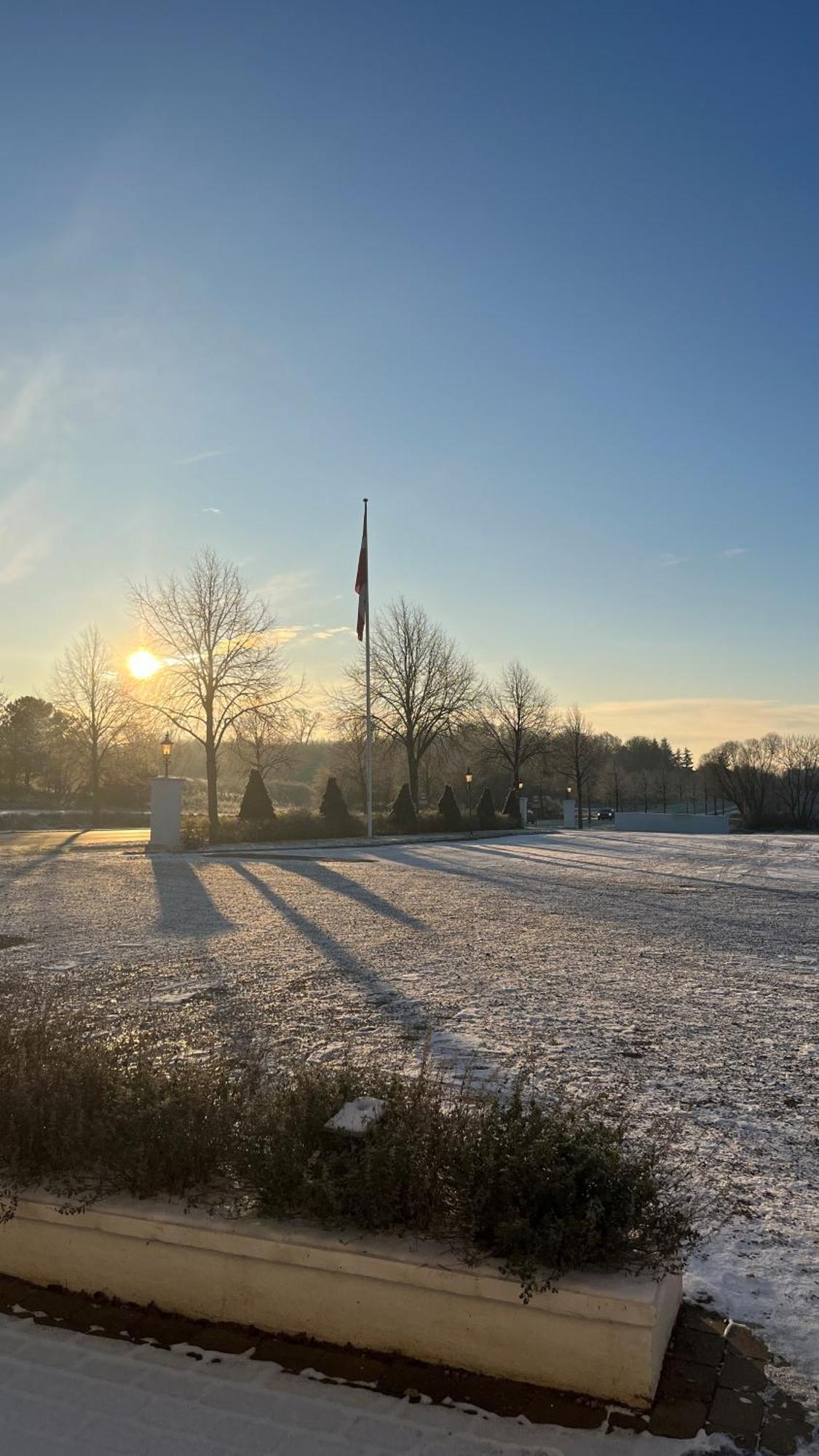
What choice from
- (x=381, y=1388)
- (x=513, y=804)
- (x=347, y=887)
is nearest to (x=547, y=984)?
(x=381, y=1388)

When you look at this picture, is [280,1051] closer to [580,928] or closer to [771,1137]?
[771,1137]

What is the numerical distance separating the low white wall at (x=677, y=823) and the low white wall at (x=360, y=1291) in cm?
4607

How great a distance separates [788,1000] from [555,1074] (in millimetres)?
2917

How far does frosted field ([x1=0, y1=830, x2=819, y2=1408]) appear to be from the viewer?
3934 mm

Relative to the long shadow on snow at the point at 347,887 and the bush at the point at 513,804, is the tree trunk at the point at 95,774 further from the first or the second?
the bush at the point at 513,804

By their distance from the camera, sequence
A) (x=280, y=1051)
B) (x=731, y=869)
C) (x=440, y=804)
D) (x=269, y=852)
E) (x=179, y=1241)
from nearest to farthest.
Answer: (x=179, y=1241) < (x=280, y=1051) < (x=731, y=869) < (x=269, y=852) < (x=440, y=804)

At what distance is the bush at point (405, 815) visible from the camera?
112 feet

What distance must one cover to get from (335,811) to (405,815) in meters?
3.83

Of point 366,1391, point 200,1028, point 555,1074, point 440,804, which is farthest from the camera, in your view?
point 440,804

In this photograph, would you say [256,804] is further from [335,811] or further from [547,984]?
[547,984]

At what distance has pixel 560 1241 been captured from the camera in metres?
2.61

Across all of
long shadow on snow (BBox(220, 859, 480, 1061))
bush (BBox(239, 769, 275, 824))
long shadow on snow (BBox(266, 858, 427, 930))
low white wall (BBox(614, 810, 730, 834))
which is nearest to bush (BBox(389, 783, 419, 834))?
bush (BBox(239, 769, 275, 824))

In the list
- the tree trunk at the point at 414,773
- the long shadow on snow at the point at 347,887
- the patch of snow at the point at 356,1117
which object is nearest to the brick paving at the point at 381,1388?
the patch of snow at the point at 356,1117

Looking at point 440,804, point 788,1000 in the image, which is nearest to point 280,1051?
point 788,1000
